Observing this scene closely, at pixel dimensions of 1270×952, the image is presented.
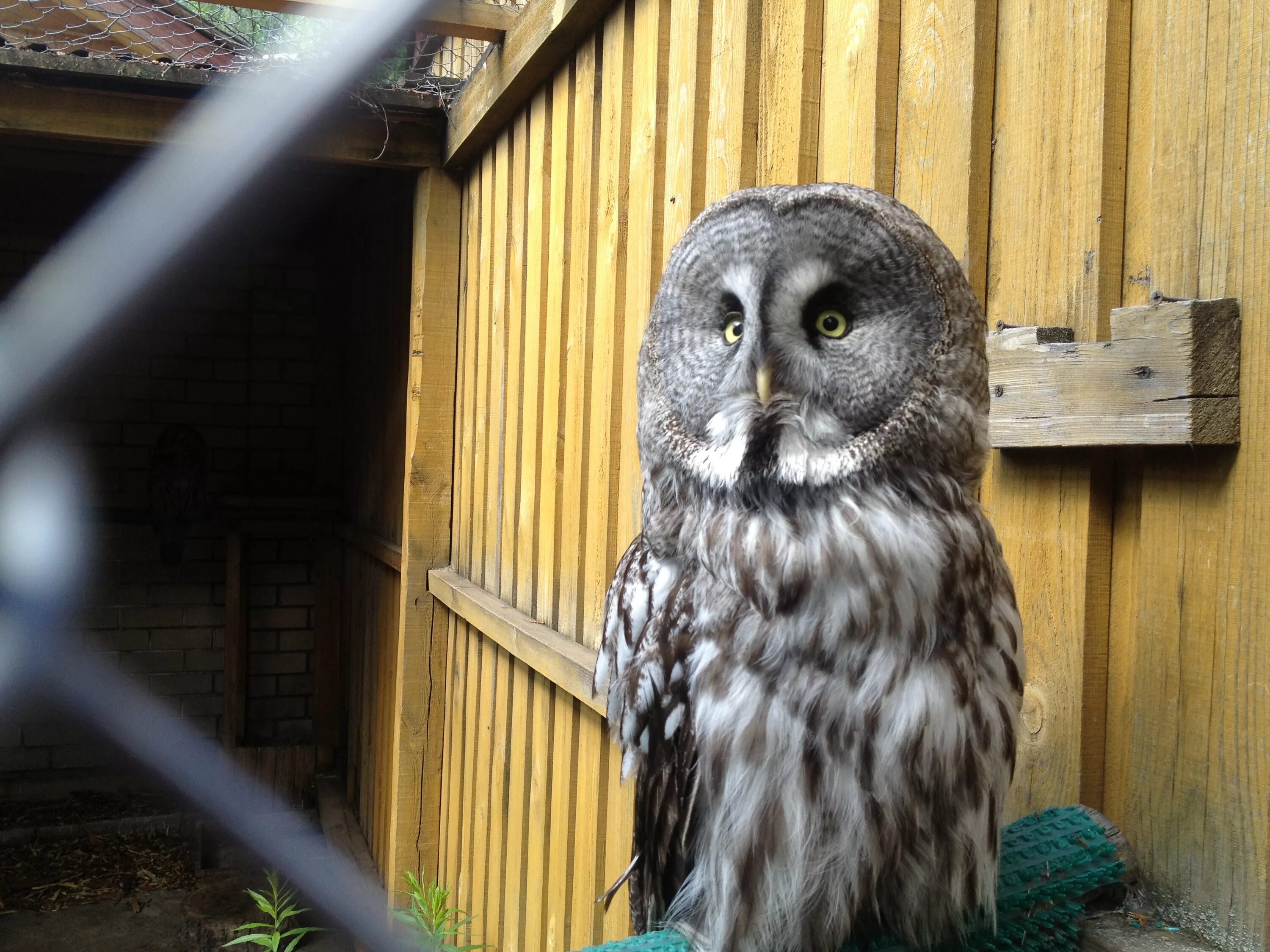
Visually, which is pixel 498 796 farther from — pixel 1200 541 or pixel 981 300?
pixel 1200 541

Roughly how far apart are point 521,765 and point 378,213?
410 cm

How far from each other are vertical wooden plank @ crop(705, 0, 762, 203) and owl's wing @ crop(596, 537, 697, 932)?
847 mm

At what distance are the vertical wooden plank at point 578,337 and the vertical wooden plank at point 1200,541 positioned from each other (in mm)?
1651

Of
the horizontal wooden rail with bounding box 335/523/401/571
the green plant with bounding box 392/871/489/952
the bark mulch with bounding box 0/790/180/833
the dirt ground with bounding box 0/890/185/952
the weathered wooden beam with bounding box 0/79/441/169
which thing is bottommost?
the dirt ground with bounding box 0/890/185/952

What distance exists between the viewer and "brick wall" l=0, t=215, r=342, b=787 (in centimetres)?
743

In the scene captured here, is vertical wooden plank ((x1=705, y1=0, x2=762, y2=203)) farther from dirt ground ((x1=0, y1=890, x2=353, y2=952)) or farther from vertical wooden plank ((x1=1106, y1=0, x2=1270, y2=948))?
dirt ground ((x1=0, y1=890, x2=353, y2=952))

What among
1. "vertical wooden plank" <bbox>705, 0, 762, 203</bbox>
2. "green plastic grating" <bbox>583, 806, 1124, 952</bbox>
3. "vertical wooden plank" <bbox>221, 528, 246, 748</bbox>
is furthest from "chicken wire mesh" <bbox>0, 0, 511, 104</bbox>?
"vertical wooden plank" <bbox>221, 528, 246, 748</bbox>

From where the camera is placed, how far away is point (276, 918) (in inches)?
109

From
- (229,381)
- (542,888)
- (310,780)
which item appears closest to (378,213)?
(229,381)

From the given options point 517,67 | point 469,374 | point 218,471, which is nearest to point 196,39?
point 517,67

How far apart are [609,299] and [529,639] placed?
1.04m

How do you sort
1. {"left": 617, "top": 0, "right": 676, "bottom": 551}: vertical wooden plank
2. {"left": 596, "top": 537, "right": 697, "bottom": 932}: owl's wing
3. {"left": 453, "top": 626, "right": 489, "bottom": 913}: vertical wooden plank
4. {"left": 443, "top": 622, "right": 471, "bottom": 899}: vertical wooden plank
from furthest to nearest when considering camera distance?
{"left": 443, "top": 622, "right": 471, "bottom": 899}: vertical wooden plank < {"left": 453, "top": 626, "right": 489, "bottom": 913}: vertical wooden plank < {"left": 617, "top": 0, "right": 676, "bottom": 551}: vertical wooden plank < {"left": 596, "top": 537, "right": 697, "bottom": 932}: owl's wing

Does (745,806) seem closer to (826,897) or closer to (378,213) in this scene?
(826,897)

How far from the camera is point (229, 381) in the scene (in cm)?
761
